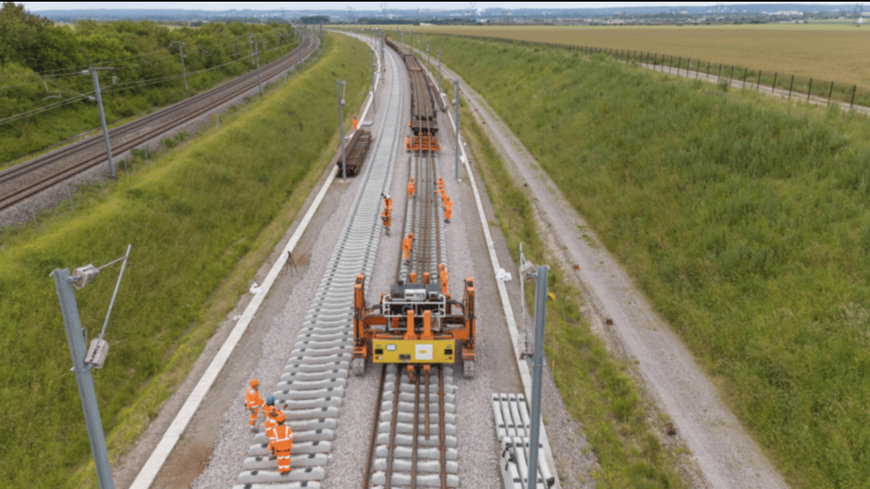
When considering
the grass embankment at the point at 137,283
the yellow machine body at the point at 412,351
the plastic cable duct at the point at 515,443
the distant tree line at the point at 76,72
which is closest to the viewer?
the plastic cable duct at the point at 515,443

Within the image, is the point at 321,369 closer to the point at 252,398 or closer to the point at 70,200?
the point at 252,398

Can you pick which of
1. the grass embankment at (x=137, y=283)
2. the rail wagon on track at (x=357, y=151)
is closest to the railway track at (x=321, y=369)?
the grass embankment at (x=137, y=283)

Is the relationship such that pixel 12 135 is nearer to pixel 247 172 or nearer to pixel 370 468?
pixel 247 172

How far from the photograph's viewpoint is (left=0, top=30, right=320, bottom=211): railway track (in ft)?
87.6

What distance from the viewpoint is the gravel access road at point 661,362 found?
12016 mm

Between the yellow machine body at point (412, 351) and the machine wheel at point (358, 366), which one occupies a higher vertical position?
the yellow machine body at point (412, 351)

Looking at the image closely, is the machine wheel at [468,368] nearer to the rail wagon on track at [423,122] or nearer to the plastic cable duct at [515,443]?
the plastic cable duct at [515,443]

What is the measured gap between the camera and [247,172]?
30234 mm

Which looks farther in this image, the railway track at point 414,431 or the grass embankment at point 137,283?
the grass embankment at point 137,283

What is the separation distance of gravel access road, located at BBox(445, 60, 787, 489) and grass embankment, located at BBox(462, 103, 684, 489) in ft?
1.75

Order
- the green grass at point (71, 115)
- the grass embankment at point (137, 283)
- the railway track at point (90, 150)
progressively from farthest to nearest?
the green grass at point (71, 115) < the railway track at point (90, 150) < the grass embankment at point (137, 283)

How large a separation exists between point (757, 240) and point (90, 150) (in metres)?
38.6

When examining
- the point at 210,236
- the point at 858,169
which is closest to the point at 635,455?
the point at 858,169

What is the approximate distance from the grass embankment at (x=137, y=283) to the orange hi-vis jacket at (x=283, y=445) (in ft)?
13.4
